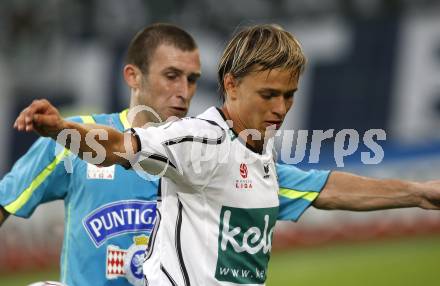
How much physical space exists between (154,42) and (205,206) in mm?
2045

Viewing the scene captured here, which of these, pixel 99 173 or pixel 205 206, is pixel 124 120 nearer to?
pixel 99 173

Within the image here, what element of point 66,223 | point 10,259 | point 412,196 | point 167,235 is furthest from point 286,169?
point 10,259

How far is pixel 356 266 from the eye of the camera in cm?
1371

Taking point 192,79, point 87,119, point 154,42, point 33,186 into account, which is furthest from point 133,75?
point 33,186

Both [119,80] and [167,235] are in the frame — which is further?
[119,80]

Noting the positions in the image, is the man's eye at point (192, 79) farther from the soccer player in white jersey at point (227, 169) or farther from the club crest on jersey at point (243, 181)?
the club crest on jersey at point (243, 181)

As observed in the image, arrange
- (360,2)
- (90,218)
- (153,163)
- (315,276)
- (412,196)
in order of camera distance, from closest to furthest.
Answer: (153,163)
(412,196)
(90,218)
(315,276)
(360,2)

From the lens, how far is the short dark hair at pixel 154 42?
20.0 feet

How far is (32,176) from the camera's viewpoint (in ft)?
18.1

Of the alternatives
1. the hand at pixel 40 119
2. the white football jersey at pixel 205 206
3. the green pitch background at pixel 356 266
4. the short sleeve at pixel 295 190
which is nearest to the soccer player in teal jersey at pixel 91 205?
the short sleeve at pixel 295 190

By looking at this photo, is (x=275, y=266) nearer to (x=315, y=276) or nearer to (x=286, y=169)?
(x=315, y=276)

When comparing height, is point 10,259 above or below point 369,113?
below

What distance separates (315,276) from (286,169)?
8.40 metres

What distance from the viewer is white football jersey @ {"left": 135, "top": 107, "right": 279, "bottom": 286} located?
417cm
